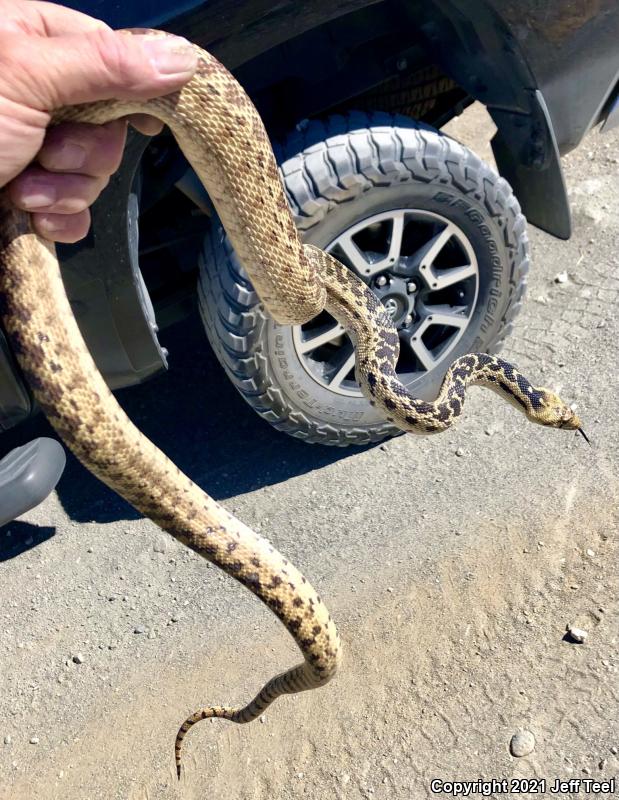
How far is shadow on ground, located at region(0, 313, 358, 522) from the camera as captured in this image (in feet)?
14.3

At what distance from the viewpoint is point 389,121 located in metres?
3.72

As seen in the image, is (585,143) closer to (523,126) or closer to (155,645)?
(523,126)

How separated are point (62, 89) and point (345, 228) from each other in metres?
1.98

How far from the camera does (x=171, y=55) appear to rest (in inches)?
78.3

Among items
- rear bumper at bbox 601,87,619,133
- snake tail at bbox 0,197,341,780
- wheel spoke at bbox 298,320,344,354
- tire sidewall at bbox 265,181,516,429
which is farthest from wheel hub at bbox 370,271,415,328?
snake tail at bbox 0,197,341,780

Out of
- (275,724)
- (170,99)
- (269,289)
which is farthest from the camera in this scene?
(275,724)

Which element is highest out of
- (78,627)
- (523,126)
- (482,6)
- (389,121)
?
(482,6)

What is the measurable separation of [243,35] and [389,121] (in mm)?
940

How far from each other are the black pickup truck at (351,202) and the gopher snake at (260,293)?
0.56 metres

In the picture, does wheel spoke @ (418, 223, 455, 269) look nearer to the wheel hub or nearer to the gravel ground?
the wheel hub

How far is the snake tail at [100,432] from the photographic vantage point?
1990mm


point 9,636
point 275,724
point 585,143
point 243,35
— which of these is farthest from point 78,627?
point 585,143

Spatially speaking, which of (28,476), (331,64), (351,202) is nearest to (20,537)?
(28,476)

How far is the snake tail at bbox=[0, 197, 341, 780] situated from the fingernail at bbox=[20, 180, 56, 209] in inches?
1.4
